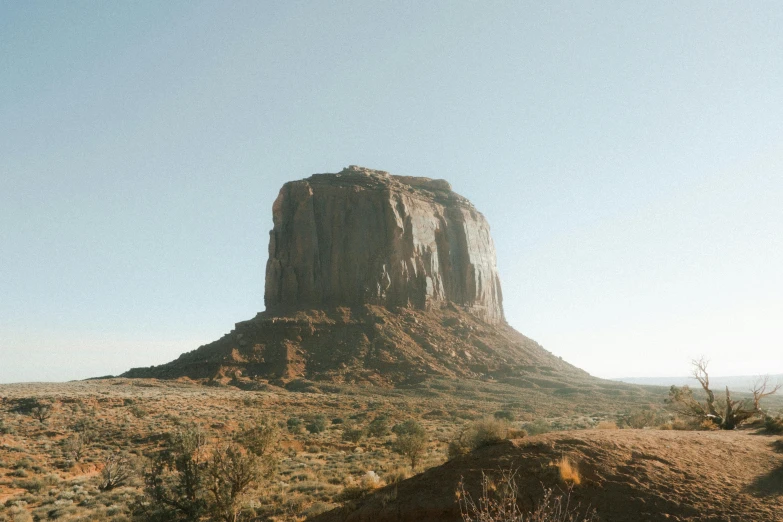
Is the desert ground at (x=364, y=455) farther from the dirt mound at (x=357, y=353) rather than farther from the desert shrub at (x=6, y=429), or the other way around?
the dirt mound at (x=357, y=353)

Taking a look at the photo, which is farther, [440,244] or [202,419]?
[440,244]

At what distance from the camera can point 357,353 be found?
5875 cm

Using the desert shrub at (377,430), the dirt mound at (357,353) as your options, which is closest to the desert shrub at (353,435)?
the desert shrub at (377,430)

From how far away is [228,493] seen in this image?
13.1 m

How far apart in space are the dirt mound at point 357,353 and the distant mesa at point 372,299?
160 mm

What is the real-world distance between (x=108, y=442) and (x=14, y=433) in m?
6.10

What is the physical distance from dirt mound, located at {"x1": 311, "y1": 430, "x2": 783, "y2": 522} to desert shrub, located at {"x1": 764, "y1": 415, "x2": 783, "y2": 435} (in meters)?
2.71

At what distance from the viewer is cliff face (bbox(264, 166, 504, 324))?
230 feet

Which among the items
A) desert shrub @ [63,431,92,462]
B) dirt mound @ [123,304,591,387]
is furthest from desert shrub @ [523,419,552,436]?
dirt mound @ [123,304,591,387]

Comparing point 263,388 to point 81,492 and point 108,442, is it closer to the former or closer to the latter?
point 108,442

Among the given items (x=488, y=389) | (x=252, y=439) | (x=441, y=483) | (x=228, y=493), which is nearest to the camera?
(x=441, y=483)

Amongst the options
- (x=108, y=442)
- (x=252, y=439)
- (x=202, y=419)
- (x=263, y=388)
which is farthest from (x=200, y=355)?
(x=252, y=439)

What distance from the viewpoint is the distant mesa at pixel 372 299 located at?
57.4 m

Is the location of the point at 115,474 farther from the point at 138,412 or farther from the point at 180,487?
the point at 138,412
